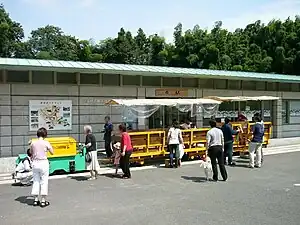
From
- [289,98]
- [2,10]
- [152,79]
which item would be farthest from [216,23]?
[152,79]

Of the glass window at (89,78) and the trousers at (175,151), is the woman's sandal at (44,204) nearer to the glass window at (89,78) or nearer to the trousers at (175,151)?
the trousers at (175,151)

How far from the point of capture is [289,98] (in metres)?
22.8

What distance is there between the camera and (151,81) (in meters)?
17.5

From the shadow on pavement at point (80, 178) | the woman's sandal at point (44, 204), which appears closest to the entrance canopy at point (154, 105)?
the shadow on pavement at point (80, 178)

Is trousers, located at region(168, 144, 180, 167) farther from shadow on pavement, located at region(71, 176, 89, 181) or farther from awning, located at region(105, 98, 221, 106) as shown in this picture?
shadow on pavement, located at region(71, 176, 89, 181)

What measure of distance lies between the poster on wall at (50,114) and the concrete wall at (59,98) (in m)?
0.16

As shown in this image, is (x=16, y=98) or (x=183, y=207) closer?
(x=183, y=207)

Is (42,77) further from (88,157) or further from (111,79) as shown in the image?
(88,157)

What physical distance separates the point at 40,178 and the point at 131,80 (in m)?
9.33

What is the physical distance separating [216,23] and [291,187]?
4699 centimetres

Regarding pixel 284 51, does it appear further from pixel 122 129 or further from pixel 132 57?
pixel 122 129

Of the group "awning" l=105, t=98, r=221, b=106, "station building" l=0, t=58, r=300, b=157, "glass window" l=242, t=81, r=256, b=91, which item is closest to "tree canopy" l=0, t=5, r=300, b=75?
"glass window" l=242, t=81, r=256, b=91

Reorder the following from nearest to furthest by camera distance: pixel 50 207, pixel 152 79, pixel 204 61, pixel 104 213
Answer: pixel 104 213 → pixel 50 207 → pixel 152 79 → pixel 204 61

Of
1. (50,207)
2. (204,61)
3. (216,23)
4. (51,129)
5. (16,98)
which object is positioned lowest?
(50,207)
